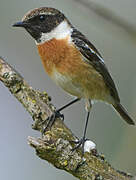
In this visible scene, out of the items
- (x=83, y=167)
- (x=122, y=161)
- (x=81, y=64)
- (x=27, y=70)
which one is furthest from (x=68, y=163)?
(x=27, y=70)

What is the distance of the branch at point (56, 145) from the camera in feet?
11.9

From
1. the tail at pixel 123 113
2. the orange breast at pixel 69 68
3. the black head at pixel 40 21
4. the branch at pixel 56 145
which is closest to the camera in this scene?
the branch at pixel 56 145

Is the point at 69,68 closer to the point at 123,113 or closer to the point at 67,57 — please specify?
the point at 67,57

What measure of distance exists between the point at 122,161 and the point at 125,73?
2.20m

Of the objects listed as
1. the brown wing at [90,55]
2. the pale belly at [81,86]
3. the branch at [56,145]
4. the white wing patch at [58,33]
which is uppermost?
the white wing patch at [58,33]

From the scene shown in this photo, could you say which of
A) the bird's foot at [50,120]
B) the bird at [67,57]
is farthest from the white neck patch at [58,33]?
the bird's foot at [50,120]

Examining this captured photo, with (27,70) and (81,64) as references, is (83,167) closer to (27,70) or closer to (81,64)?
(81,64)

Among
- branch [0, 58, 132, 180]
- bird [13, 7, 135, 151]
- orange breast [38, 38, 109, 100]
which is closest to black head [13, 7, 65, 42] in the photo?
bird [13, 7, 135, 151]

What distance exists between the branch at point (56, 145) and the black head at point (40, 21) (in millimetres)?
708

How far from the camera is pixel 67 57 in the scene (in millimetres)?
4871

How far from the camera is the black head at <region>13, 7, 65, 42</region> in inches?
196

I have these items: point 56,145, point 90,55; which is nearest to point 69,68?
point 90,55

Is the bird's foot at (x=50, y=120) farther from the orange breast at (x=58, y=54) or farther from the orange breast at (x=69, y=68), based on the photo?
the orange breast at (x=58, y=54)

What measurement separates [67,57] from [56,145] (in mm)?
1508
